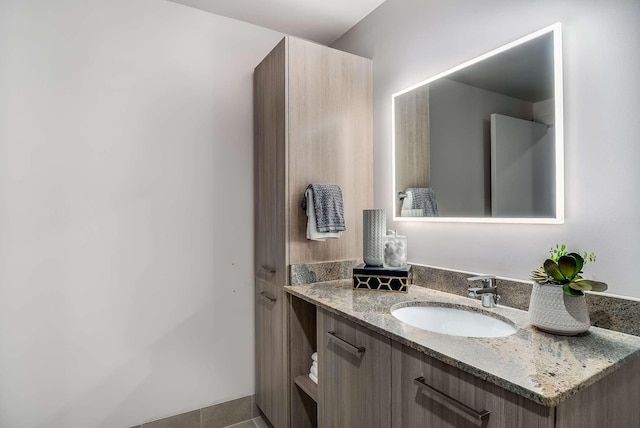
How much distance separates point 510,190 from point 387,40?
1.14 metres

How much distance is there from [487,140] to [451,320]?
29.8 inches

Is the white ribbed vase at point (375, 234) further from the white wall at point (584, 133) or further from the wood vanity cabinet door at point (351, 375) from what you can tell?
the wood vanity cabinet door at point (351, 375)

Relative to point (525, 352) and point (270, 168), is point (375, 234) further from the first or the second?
point (525, 352)

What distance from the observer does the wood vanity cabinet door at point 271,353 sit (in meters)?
1.79

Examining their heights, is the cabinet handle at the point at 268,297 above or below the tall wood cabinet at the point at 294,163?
below

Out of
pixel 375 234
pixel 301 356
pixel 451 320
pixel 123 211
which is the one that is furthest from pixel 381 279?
pixel 123 211

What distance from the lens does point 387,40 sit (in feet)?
6.48

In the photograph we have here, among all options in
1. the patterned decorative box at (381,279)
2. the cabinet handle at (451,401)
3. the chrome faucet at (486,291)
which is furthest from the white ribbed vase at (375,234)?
the cabinet handle at (451,401)

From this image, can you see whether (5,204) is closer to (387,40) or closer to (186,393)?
(186,393)

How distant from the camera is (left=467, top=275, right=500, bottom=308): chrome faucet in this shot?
1.32 m

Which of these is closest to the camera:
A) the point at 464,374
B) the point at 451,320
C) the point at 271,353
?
the point at 464,374

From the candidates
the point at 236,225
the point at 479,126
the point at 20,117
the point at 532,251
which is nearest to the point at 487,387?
the point at 532,251

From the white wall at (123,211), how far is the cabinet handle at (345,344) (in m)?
0.96

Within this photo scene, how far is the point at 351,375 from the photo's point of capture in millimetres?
1274
